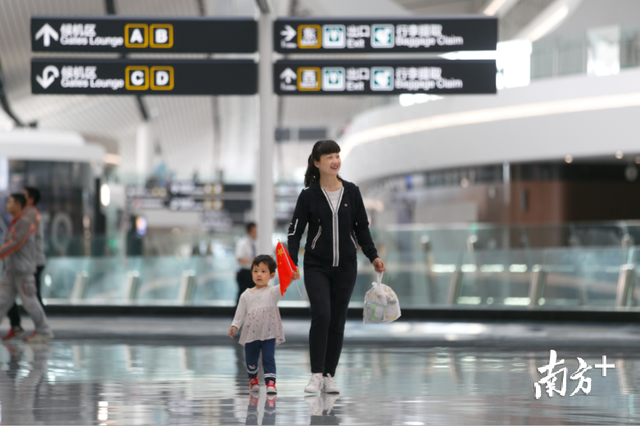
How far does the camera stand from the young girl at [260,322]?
19.0 ft

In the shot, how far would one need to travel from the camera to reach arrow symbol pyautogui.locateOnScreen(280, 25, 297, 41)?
33.1 feet

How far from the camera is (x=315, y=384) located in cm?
560

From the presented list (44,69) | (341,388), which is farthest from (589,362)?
(44,69)

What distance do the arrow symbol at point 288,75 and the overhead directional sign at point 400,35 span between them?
1.22 ft

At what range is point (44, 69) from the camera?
32.6 ft

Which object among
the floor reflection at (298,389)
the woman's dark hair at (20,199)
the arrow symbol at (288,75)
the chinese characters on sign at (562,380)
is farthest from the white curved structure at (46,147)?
the chinese characters on sign at (562,380)

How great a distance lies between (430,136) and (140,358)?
1824 centimetres

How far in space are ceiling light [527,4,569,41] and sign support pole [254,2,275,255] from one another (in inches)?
629

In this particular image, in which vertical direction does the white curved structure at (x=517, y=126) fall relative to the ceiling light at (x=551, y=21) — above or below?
below

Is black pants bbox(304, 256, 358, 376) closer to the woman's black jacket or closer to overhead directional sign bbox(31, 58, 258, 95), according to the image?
the woman's black jacket

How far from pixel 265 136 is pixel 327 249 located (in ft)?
16.2

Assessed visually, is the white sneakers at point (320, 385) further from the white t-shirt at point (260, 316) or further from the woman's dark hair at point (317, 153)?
the woman's dark hair at point (317, 153)

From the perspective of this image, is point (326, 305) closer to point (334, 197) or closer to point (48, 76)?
point (334, 197)

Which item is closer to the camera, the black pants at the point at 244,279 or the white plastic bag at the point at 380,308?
the white plastic bag at the point at 380,308
